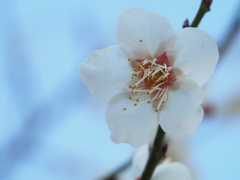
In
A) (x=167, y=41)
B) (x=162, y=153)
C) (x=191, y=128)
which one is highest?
(x=167, y=41)

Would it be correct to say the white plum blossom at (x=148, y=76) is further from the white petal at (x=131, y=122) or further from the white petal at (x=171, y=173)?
the white petal at (x=171, y=173)

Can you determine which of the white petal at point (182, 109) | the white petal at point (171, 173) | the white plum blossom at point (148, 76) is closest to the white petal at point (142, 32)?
the white plum blossom at point (148, 76)

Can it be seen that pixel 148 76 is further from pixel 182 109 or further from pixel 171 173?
pixel 171 173

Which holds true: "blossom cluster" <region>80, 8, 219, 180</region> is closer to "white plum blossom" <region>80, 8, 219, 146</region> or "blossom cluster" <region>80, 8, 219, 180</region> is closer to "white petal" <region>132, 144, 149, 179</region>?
"white plum blossom" <region>80, 8, 219, 146</region>

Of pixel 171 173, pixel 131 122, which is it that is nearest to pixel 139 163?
pixel 171 173

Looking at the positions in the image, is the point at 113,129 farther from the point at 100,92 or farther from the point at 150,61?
the point at 150,61

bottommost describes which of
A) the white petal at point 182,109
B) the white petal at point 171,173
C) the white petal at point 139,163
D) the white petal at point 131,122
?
the white petal at point 139,163

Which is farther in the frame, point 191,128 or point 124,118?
point 124,118

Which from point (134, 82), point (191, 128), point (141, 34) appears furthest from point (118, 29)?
point (191, 128)
